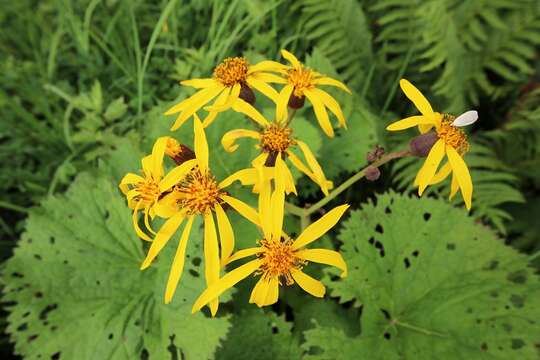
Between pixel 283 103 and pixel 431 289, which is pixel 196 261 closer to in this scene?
pixel 283 103

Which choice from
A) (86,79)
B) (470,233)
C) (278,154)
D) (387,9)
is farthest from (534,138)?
(86,79)

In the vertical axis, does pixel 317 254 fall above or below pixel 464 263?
below

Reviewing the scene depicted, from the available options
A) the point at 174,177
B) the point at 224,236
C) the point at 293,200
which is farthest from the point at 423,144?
the point at 293,200

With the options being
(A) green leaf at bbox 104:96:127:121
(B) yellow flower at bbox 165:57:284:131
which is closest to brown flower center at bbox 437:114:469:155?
(B) yellow flower at bbox 165:57:284:131

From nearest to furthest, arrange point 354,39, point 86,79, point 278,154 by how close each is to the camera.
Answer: point 278,154 → point 354,39 → point 86,79

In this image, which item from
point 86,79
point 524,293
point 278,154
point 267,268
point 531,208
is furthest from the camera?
point 86,79

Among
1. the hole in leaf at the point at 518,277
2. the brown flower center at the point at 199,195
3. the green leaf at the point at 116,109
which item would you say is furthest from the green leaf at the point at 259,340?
the green leaf at the point at 116,109

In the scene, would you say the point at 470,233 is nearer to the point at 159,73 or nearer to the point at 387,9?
the point at 387,9
